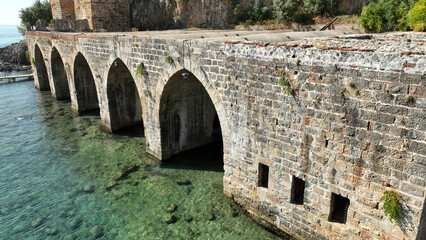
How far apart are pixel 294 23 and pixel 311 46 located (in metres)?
12.6

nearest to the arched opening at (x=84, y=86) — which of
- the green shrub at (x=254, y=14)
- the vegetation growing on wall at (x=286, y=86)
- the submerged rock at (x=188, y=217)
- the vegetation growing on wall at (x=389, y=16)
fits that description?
the green shrub at (x=254, y=14)

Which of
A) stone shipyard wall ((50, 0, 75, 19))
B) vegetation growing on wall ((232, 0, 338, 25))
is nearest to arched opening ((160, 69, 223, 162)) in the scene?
vegetation growing on wall ((232, 0, 338, 25))

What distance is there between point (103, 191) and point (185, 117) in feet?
12.8

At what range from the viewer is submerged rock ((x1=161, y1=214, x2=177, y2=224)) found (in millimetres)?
8078

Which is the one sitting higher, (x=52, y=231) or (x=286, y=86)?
(x=286, y=86)

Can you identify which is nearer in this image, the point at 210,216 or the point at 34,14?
the point at 210,216

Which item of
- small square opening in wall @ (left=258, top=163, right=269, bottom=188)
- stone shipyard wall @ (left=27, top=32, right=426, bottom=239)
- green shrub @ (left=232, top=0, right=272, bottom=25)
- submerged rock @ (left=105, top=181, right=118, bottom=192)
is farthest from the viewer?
green shrub @ (left=232, top=0, right=272, bottom=25)

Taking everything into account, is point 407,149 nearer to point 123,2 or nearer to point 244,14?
point 244,14

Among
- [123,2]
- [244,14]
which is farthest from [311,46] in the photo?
[123,2]

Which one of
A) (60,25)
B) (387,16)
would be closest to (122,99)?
(60,25)

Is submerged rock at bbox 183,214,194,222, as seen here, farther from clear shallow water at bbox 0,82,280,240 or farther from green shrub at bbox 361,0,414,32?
green shrub at bbox 361,0,414,32

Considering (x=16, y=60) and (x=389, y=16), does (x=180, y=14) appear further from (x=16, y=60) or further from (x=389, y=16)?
(x=16, y=60)

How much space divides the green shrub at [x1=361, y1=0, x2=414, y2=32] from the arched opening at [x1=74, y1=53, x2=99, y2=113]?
13.7 metres

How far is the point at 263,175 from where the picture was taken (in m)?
7.66
